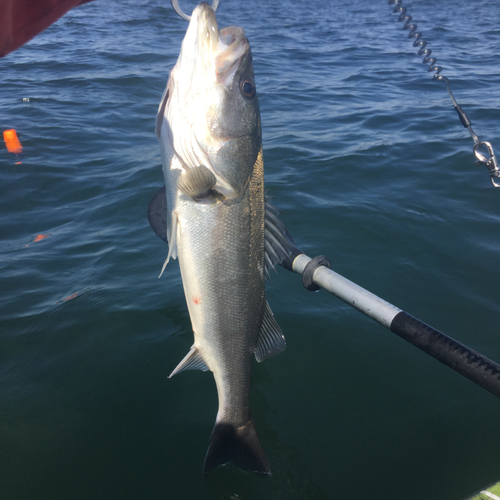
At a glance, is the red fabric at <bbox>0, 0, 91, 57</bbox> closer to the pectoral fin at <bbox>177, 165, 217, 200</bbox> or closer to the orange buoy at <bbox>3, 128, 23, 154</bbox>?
the pectoral fin at <bbox>177, 165, 217, 200</bbox>

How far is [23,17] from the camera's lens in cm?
163

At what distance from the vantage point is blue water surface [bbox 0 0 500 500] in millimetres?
2910

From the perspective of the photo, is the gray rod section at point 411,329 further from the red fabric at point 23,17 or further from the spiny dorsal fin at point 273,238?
the red fabric at point 23,17

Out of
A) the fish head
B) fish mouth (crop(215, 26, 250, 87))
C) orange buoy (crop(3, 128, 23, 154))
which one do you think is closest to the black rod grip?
the fish head

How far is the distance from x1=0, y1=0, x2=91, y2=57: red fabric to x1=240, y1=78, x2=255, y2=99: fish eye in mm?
797

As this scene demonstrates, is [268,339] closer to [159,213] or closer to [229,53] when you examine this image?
[159,213]

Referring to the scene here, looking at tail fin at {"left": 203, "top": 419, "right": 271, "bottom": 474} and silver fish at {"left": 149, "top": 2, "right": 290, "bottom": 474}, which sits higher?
silver fish at {"left": 149, "top": 2, "right": 290, "bottom": 474}

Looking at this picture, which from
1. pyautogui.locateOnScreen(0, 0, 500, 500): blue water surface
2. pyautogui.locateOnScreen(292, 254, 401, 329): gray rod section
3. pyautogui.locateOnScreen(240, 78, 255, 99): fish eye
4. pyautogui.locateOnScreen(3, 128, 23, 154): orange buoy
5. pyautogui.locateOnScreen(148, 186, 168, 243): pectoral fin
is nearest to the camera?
pyautogui.locateOnScreen(240, 78, 255, 99): fish eye

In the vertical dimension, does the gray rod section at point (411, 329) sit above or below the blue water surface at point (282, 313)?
above

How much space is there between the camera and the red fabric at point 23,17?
158 cm

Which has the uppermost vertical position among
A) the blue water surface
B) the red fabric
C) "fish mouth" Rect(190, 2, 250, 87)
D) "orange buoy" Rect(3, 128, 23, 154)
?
the red fabric

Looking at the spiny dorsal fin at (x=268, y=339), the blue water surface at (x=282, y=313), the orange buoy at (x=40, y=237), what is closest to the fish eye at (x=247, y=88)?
the spiny dorsal fin at (x=268, y=339)

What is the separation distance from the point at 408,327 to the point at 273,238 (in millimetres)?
953

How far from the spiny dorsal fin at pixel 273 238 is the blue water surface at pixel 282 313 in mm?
1606
